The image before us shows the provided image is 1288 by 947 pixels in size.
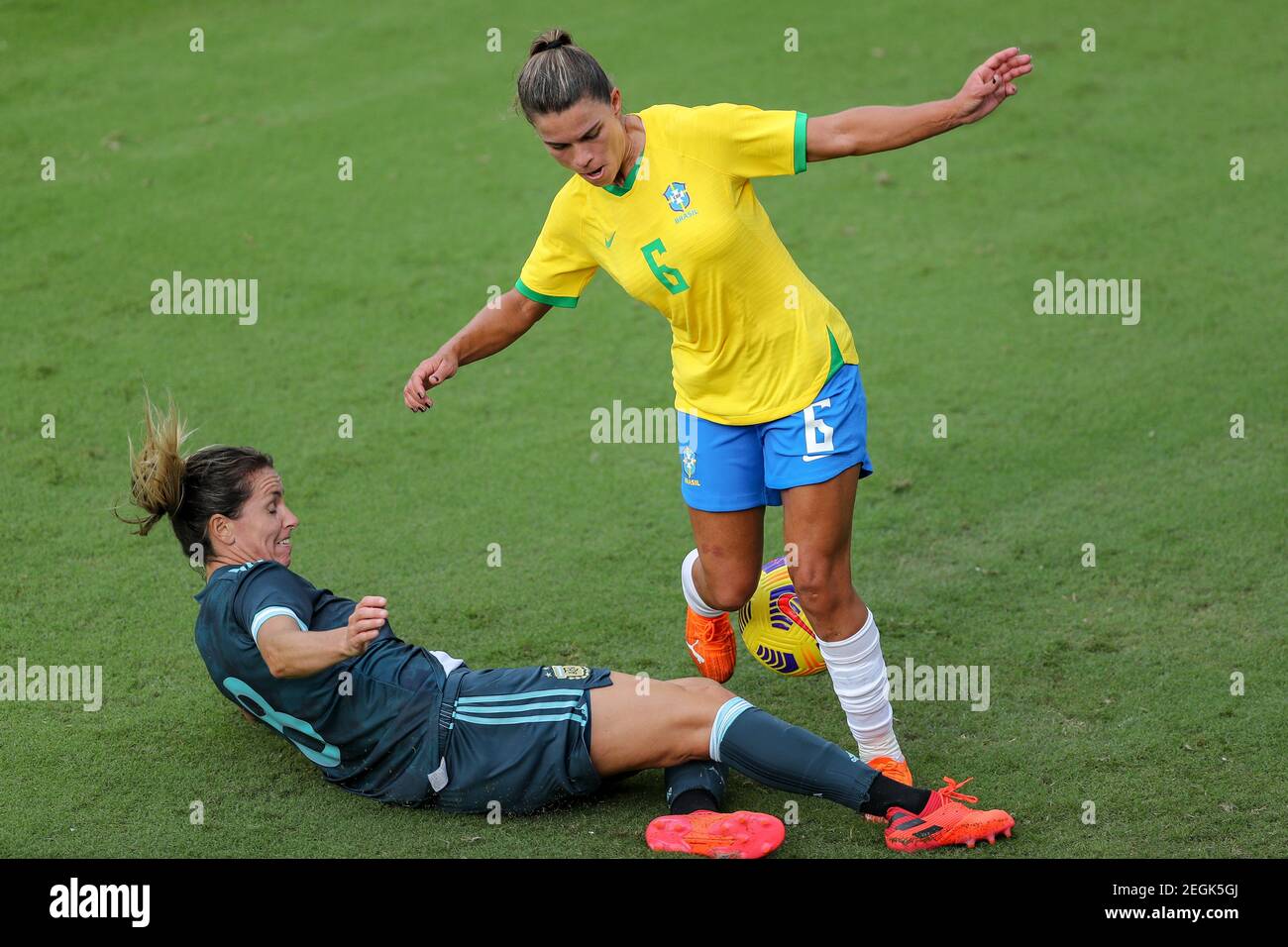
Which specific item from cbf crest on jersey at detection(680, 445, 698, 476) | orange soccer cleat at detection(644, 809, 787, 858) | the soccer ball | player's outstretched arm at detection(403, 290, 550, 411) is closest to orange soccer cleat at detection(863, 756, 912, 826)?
orange soccer cleat at detection(644, 809, 787, 858)

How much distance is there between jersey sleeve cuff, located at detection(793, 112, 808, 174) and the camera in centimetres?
390

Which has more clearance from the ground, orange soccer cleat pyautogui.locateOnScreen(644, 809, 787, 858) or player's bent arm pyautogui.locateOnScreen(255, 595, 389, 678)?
player's bent arm pyautogui.locateOnScreen(255, 595, 389, 678)

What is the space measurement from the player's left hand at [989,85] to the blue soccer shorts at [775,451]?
0.84 m

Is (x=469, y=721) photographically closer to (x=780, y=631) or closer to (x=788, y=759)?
(x=788, y=759)

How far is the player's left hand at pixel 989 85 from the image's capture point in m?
3.73

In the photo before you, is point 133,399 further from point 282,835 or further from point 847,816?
point 847,816

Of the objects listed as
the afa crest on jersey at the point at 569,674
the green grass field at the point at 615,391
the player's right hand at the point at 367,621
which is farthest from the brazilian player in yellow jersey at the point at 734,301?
the player's right hand at the point at 367,621

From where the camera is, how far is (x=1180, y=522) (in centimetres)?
589

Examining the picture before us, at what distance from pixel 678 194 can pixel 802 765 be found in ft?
5.28

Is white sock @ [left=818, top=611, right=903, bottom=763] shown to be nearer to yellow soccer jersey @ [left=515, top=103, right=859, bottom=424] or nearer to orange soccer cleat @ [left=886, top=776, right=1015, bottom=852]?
orange soccer cleat @ [left=886, top=776, right=1015, bottom=852]

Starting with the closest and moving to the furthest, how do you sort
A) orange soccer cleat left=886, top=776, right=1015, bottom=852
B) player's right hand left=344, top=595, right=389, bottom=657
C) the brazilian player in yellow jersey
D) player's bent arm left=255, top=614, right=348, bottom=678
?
player's right hand left=344, top=595, right=389, bottom=657 < player's bent arm left=255, top=614, right=348, bottom=678 < the brazilian player in yellow jersey < orange soccer cleat left=886, top=776, right=1015, bottom=852

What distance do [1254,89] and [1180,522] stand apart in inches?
230

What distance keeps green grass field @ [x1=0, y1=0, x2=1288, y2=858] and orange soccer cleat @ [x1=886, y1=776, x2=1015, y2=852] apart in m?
0.07

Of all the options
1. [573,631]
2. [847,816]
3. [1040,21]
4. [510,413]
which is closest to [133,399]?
[510,413]
